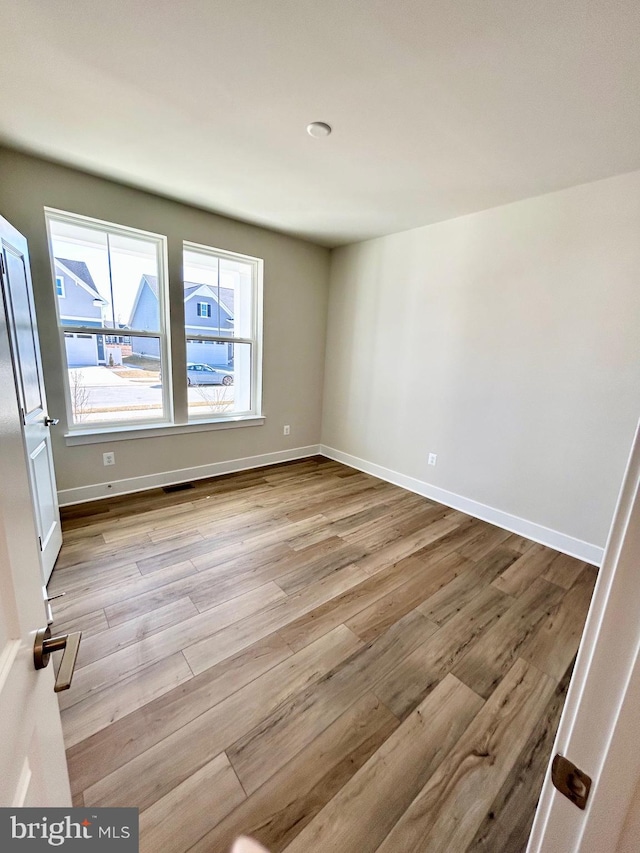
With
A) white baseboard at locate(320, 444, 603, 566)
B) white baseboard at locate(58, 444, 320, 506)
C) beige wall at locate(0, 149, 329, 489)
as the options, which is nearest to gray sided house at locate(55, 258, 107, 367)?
beige wall at locate(0, 149, 329, 489)

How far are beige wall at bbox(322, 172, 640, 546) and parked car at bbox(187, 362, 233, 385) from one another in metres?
1.55

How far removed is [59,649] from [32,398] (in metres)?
1.91

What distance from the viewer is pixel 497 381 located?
283 cm

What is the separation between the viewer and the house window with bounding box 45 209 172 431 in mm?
2652

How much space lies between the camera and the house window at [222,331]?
10.8ft

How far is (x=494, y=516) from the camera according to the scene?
2.94m

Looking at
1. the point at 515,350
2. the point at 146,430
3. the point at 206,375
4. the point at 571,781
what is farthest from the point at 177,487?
the point at 571,781

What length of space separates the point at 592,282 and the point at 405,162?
1.49m

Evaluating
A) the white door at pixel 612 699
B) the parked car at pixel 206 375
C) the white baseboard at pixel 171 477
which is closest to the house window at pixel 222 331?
the parked car at pixel 206 375

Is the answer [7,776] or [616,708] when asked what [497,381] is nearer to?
[616,708]

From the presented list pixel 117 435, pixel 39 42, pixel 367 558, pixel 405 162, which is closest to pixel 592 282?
pixel 405 162

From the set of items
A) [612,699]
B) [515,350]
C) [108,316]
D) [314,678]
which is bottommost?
[314,678]

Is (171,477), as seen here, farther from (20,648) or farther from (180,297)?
(20,648)

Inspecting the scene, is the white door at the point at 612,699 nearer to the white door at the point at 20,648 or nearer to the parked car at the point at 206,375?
the white door at the point at 20,648
